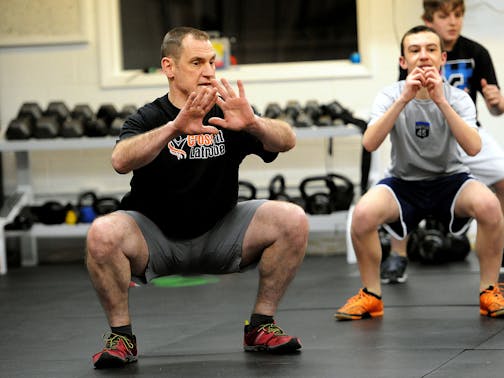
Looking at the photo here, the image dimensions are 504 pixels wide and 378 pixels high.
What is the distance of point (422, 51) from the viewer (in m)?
3.84

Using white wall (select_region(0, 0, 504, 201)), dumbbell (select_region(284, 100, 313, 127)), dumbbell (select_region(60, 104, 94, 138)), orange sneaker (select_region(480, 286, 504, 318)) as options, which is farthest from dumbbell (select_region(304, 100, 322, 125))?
orange sneaker (select_region(480, 286, 504, 318))

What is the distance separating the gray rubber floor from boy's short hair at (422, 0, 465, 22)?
4.18 ft

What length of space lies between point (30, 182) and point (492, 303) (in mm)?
3535

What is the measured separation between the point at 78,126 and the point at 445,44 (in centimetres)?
234

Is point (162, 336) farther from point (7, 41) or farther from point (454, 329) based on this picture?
point (7, 41)

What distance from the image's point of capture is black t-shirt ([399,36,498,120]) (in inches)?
189

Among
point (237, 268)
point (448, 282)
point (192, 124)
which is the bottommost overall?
point (448, 282)

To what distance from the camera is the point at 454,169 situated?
4.02 meters

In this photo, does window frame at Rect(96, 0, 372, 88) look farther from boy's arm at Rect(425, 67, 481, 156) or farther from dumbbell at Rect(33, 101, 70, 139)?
boy's arm at Rect(425, 67, 481, 156)

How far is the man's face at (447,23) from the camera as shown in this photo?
4.60 metres

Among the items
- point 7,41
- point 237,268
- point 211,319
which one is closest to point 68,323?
point 211,319

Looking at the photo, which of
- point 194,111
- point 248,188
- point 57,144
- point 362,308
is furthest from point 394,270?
point 57,144

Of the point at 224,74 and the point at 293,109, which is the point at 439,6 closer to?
the point at 293,109

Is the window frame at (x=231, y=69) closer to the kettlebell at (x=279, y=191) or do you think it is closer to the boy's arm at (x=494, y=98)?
the kettlebell at (x=279, y=191)
